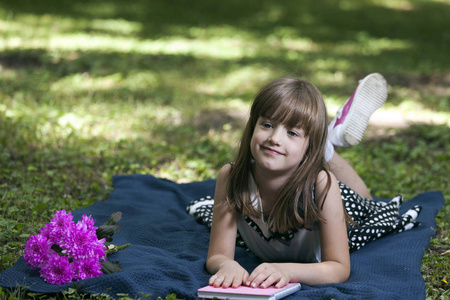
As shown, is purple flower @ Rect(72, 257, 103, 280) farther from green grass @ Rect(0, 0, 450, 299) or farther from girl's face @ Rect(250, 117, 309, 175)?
girl's face @ Rect(250, 117, 309, 175)

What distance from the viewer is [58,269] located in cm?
261

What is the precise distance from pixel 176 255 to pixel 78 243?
76 centimetres

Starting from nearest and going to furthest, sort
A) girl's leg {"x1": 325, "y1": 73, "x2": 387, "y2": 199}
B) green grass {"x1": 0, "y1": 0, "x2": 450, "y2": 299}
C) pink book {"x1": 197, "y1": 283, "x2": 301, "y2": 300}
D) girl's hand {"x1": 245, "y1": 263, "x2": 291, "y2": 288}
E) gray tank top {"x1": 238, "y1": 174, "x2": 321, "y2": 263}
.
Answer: pink book {"x1": 197, "y1": 283, "x2": 301, "y2": 300}
girl's hand {"x1": 245, "y1": 263, "x2": 291, "y2": 288}
gray tank top {"x1": 238, "y1": 174, "x2": 321, "y2": 263}
girl's leg {"x1": 325, "y1": 73, "x2": 387, "y2": 199}
green grass {"x1": 0, "y1": 0, "x2": 450, "y2": 299}

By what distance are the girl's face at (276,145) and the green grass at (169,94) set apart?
32.7 inches

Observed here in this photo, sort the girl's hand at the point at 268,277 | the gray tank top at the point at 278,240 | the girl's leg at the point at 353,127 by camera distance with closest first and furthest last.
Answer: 1. the girl's hand at the point at 268,277
2. the gray tank top at the point at 278,240
3. the girl's leg at the point at 353,127

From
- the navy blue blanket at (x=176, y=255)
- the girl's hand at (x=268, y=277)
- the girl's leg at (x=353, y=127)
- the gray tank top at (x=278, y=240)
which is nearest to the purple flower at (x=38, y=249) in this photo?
the navy blue blanket at (x=176, y=255)

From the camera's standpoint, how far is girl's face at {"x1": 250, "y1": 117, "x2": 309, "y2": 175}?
2.81m

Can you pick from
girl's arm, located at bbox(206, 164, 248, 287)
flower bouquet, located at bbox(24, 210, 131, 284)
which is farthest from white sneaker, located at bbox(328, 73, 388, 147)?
flower bouquet, located at bbox(24, 210, 131, 284)

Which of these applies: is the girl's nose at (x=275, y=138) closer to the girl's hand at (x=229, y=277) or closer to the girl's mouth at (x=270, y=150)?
the girl's mouth at (x=270, y=150)

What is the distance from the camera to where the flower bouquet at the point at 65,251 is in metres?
2.58

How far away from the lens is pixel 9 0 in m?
12.5

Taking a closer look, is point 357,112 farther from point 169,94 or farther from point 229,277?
point 169,94

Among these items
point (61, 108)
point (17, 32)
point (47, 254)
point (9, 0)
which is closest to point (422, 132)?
point (61, 108)

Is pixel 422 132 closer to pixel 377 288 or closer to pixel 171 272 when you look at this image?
pixel 377 288
